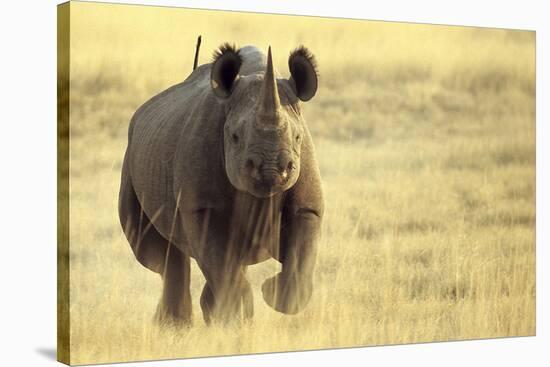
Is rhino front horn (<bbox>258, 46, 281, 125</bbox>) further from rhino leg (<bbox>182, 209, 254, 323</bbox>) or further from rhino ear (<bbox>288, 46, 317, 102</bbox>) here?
rhino leg (<bbox>182, 209, 254, 323</bbox>)

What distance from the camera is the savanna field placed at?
9000 mm

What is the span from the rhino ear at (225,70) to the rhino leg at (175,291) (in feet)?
4.31

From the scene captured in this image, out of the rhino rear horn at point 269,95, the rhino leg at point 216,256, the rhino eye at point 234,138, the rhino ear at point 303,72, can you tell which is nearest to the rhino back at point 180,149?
the rhino leg at point 216,256

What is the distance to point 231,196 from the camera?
29.7ft

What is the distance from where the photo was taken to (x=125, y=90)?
9.27 meters

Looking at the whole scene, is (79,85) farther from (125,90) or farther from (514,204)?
(514,204)

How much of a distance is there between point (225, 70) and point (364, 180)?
1.64 metres

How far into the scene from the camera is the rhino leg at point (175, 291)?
9258mm

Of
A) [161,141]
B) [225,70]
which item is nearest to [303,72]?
[225,70]

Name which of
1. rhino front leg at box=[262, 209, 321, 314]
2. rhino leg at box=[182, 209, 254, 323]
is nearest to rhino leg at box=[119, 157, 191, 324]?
rhino leg at box=[182, 209, 254, 323]

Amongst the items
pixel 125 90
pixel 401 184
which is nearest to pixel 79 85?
pixel 125 90

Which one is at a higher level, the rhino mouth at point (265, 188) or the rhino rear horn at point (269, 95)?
the rhino rear horn at point (269, 95)

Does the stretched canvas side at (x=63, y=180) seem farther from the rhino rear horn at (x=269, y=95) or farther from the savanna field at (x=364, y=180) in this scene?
the rhino rear horn at (x=269, y=95)

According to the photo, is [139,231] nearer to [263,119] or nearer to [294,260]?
[294,260]
